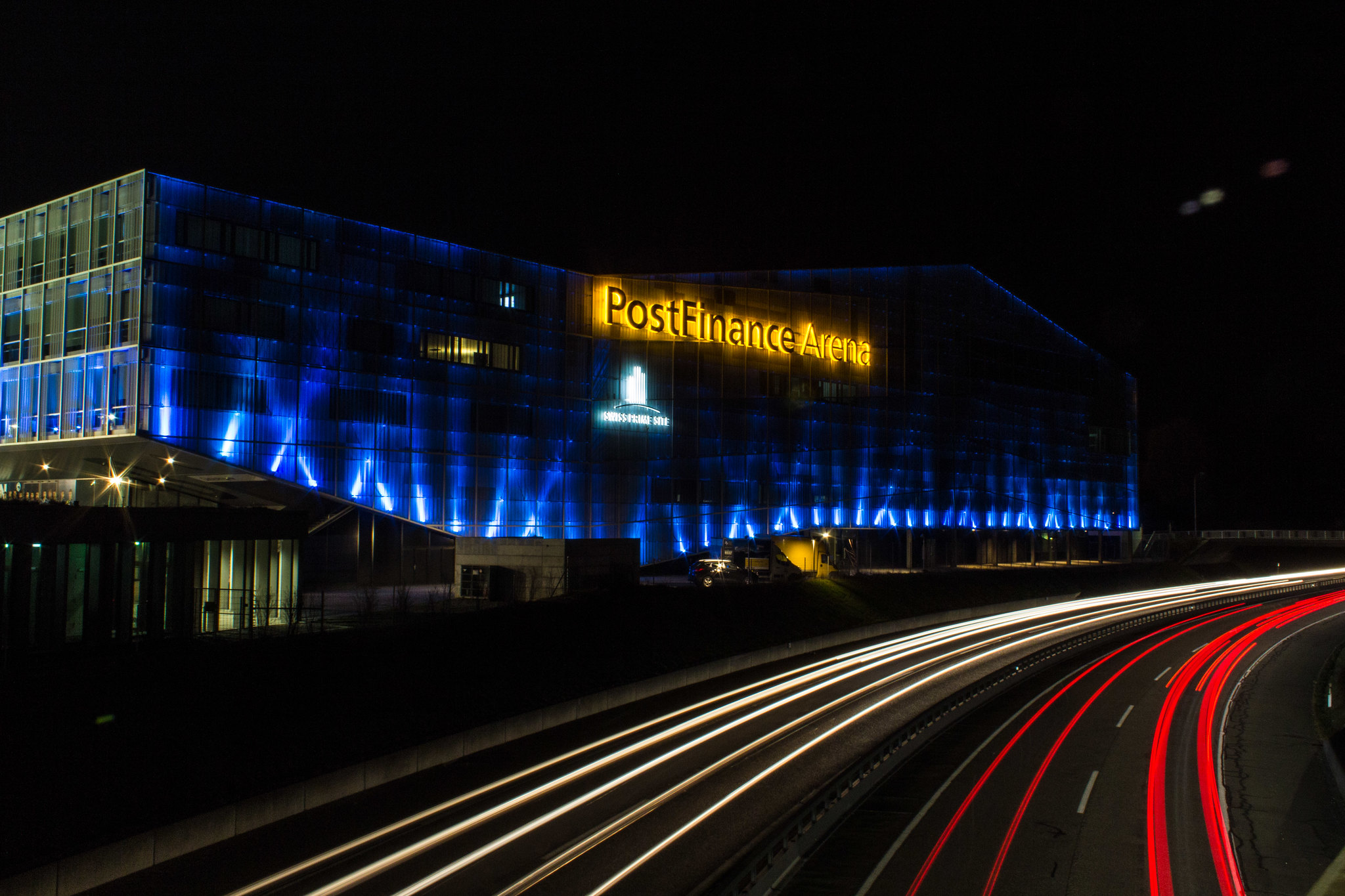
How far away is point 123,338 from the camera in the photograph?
36062mm

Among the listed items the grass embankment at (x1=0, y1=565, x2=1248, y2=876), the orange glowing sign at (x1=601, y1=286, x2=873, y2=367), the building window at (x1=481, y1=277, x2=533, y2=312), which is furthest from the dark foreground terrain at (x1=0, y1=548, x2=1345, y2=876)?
the orange glowing sign at (x1=601, y1=286, x2=873, y2=367)

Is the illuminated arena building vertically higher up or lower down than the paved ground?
higher up

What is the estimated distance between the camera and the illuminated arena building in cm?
3659

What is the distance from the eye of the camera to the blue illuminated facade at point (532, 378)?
37.0 meters

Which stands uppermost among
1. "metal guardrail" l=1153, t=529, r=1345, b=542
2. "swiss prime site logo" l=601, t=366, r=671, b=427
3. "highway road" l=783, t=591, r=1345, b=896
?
"swiss prime site logo" l=601, t=366, r=671, b=427

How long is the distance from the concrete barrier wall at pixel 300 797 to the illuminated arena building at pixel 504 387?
41.9 ft

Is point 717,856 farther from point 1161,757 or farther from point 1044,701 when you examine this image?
point 1044,701

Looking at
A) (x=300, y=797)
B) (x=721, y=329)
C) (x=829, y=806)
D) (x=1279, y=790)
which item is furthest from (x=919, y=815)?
(x=721, y=329)

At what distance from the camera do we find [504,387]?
156ft

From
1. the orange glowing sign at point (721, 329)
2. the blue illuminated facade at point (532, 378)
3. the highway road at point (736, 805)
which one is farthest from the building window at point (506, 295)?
the highway road at point (736, 805)

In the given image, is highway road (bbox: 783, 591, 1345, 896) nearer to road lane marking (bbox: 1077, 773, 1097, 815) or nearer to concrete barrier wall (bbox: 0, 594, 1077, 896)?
road lane marking (bbox: 1077, 773, 1097, 815)

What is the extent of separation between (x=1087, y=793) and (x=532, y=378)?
3660 centimetres

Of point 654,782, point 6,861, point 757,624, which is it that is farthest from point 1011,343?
Result: point 6,861

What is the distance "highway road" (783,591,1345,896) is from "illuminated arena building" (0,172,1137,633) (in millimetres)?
21516
